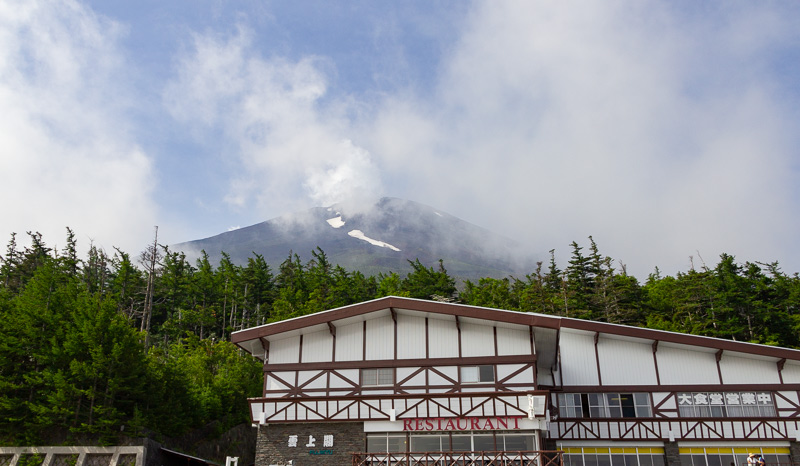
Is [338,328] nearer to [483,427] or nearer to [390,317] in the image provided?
[390,317]

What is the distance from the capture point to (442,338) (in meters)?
23.1

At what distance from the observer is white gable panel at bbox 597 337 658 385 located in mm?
26031

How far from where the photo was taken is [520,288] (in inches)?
2287

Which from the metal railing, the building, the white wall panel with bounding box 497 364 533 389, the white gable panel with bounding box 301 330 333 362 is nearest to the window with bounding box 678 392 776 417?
the building

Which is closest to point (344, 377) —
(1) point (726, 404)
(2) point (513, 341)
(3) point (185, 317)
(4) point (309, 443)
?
(4) point (309, 443)

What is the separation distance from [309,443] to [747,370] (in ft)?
60.4

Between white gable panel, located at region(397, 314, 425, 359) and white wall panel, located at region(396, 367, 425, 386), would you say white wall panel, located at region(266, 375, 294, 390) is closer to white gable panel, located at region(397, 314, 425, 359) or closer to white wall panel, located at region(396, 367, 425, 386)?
white wall panel, located at region(396, 367, 425, 386)

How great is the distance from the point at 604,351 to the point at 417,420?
981cm

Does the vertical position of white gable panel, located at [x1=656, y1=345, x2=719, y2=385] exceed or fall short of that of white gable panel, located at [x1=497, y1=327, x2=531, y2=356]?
it falls short

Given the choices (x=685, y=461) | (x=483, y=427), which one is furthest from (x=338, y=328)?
(x=685, y=461)

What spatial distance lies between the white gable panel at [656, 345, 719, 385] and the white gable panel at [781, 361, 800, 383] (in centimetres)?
266

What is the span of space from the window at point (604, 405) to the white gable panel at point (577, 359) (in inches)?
25.2

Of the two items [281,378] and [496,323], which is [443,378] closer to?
[496,323]

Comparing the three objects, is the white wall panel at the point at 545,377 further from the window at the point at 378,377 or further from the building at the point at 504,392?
the window at the point at 378,377
